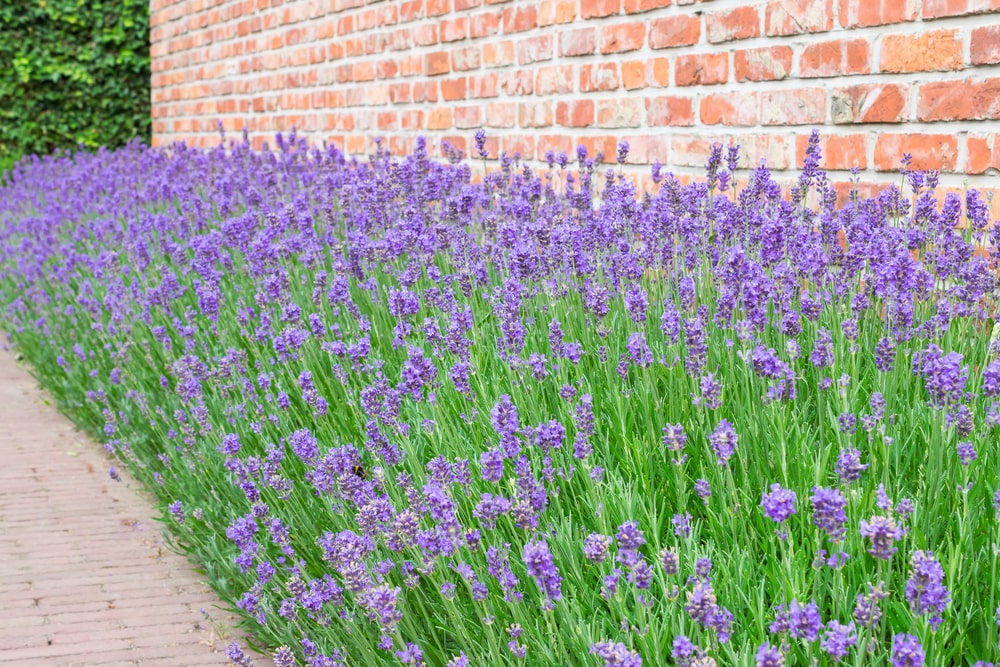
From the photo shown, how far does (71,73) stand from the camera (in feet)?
44.0

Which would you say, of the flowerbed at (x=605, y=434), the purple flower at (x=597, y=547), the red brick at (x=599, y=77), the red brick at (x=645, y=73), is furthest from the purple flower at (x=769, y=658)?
the red brick at (x=599, y=77)

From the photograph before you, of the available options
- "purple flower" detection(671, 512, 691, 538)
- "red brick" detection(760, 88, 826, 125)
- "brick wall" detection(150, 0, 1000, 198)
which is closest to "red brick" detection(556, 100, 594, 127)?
"brick wall" detection(150, 0, 1000, 198)

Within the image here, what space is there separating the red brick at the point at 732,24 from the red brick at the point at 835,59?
30 cm

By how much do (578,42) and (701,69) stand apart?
922 mm

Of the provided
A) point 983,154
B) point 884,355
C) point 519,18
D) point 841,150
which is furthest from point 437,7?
point 884,355

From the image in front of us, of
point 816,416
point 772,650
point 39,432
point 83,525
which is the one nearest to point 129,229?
point 39,432

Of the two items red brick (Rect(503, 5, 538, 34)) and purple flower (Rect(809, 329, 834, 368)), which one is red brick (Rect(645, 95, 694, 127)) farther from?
purple flower (Rect(809, 329, 834, 368))

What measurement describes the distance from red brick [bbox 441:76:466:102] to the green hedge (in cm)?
862

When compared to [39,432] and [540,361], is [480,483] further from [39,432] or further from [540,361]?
[39,432]

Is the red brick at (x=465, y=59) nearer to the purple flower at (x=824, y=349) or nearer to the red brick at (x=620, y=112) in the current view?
the red brick at (x=620, y=112)

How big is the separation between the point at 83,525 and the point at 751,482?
114 inches

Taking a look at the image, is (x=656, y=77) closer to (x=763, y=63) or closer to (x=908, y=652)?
(x=763, y=63)

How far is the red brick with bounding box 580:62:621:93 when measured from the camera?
4.93 m

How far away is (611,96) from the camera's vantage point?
196 inches
